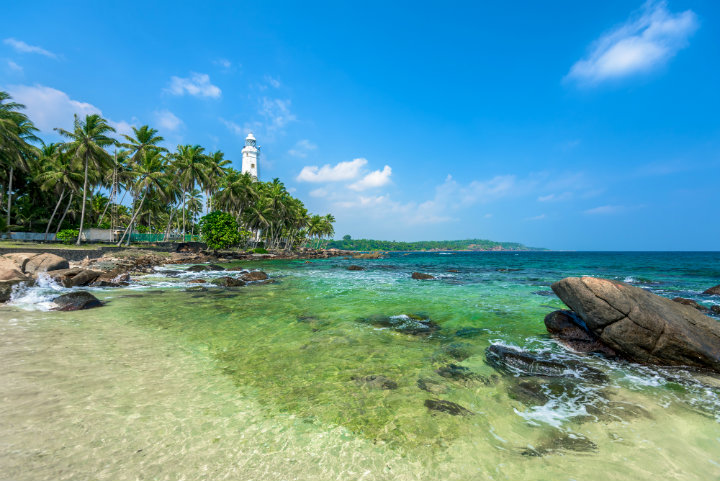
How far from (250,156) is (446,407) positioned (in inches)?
4011

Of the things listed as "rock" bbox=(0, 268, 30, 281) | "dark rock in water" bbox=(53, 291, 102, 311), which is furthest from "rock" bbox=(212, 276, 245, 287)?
"rock" bbox=(0, 268, 30, 281)

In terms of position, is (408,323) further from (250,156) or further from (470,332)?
(250,156)

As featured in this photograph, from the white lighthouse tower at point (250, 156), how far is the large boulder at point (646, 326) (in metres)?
97.3

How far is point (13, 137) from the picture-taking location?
101ft

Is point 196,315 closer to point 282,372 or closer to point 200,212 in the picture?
point 282,372

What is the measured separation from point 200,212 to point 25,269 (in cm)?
6839

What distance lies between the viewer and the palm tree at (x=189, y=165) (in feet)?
148

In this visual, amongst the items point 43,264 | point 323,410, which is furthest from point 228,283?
point 323,410

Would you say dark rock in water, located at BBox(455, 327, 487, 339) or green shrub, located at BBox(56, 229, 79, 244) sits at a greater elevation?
green shrub, located at BBox(56, 229, 79, 244)

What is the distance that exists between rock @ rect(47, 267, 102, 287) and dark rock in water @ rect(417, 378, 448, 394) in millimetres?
20478

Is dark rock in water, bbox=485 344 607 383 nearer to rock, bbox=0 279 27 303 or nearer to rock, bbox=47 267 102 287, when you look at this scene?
rock, bbox=0 279 27 303

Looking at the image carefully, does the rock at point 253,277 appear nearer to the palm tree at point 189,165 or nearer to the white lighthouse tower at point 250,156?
the palm tree at point 189,165

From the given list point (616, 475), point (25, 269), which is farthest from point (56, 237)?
point (616, 475)

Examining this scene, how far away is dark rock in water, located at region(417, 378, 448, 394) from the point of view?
5302 millimetres
